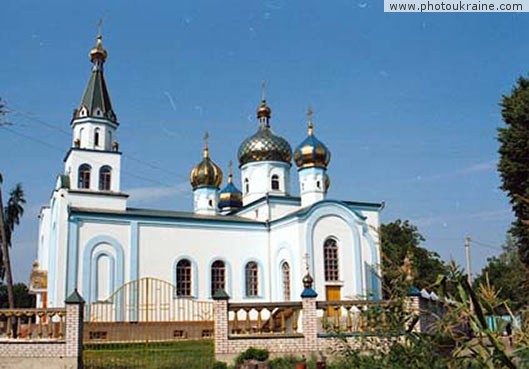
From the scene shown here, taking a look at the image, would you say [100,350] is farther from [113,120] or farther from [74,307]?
[113,120]

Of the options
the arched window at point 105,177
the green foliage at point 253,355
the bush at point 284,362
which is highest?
the arched window at point 105,177

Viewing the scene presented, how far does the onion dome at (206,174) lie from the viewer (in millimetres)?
32375

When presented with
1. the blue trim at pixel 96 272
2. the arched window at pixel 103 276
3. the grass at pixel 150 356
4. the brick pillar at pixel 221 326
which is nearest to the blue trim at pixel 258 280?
the blue trim at pixel 96 272

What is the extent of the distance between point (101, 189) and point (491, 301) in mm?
24291

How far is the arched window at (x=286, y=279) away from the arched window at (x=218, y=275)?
2608 mm

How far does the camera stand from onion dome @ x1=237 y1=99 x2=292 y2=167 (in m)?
30.3

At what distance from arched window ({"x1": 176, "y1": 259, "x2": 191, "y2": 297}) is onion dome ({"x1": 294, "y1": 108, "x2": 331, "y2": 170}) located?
7811 mm

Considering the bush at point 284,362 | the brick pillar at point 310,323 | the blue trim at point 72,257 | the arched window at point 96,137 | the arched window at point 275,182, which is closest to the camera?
the bush at point 284,362

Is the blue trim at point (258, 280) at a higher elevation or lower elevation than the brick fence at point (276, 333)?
higher

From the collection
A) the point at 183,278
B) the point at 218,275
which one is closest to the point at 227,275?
the point at 218,275

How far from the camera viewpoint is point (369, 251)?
86.3ft

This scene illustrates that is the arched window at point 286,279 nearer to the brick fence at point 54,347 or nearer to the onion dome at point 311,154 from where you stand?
the onion dome at point 311,154

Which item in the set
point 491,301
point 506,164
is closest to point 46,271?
point 506,164

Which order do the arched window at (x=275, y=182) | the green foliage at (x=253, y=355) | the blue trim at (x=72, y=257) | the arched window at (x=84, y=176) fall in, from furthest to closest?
the arched window at (x=275, y=182) → the arched window at (x=84, y=176) → the blue trim at (x=72, y=257) → the green foliage at (x=253, y=355)
